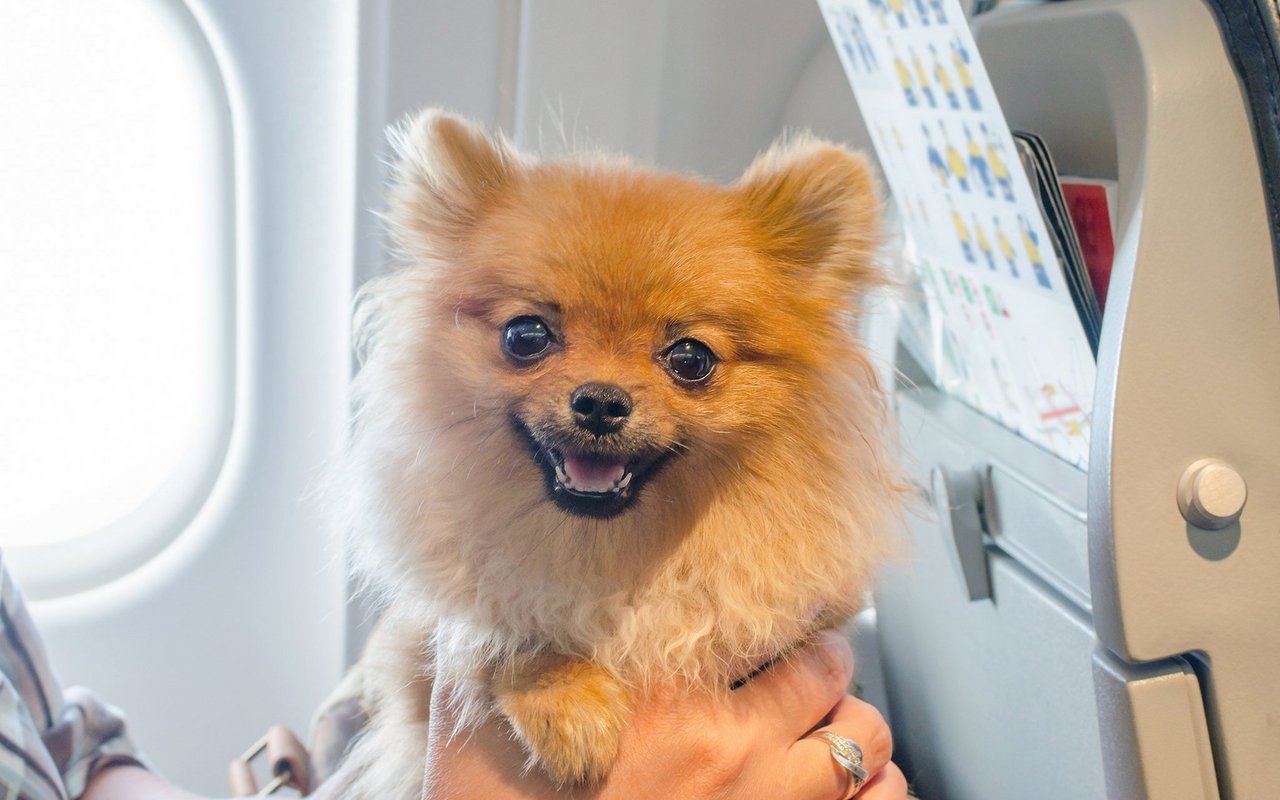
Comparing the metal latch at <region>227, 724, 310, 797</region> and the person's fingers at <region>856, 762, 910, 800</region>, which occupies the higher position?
the person's fingers at <region>856, 762, 910, 800</region>

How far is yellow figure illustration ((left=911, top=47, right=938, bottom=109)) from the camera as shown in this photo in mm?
910

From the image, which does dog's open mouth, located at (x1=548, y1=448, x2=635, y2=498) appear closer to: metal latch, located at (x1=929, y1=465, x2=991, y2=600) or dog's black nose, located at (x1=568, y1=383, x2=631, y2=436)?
dog's black nose, located at (x1=568, y1=383, x2=631, y2=436)

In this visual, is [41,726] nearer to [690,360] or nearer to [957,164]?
[690,360]

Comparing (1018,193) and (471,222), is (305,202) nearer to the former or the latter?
(471,222)

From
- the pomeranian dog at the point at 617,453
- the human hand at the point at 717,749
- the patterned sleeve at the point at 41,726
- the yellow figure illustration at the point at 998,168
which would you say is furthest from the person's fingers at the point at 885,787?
the patterned sleeve at the point at 41,726

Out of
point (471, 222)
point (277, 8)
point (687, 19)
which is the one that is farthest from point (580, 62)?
point (471, 222)

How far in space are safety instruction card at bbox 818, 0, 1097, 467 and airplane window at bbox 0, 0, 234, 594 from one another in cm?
103

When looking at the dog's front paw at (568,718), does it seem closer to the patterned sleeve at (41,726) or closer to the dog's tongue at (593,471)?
the dog's tongue at (593,471)

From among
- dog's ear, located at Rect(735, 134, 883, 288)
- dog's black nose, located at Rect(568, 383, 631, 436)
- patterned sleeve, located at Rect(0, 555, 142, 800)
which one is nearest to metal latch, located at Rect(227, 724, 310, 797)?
patterned sleeve, located at Rect(0, 555, 142, 800)

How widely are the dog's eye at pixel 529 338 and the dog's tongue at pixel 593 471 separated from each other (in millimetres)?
102

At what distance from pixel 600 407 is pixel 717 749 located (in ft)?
1.20

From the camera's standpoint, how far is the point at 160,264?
1557 mm

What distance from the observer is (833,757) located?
3.11 ft

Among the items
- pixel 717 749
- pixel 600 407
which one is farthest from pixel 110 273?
pixel 717 749
